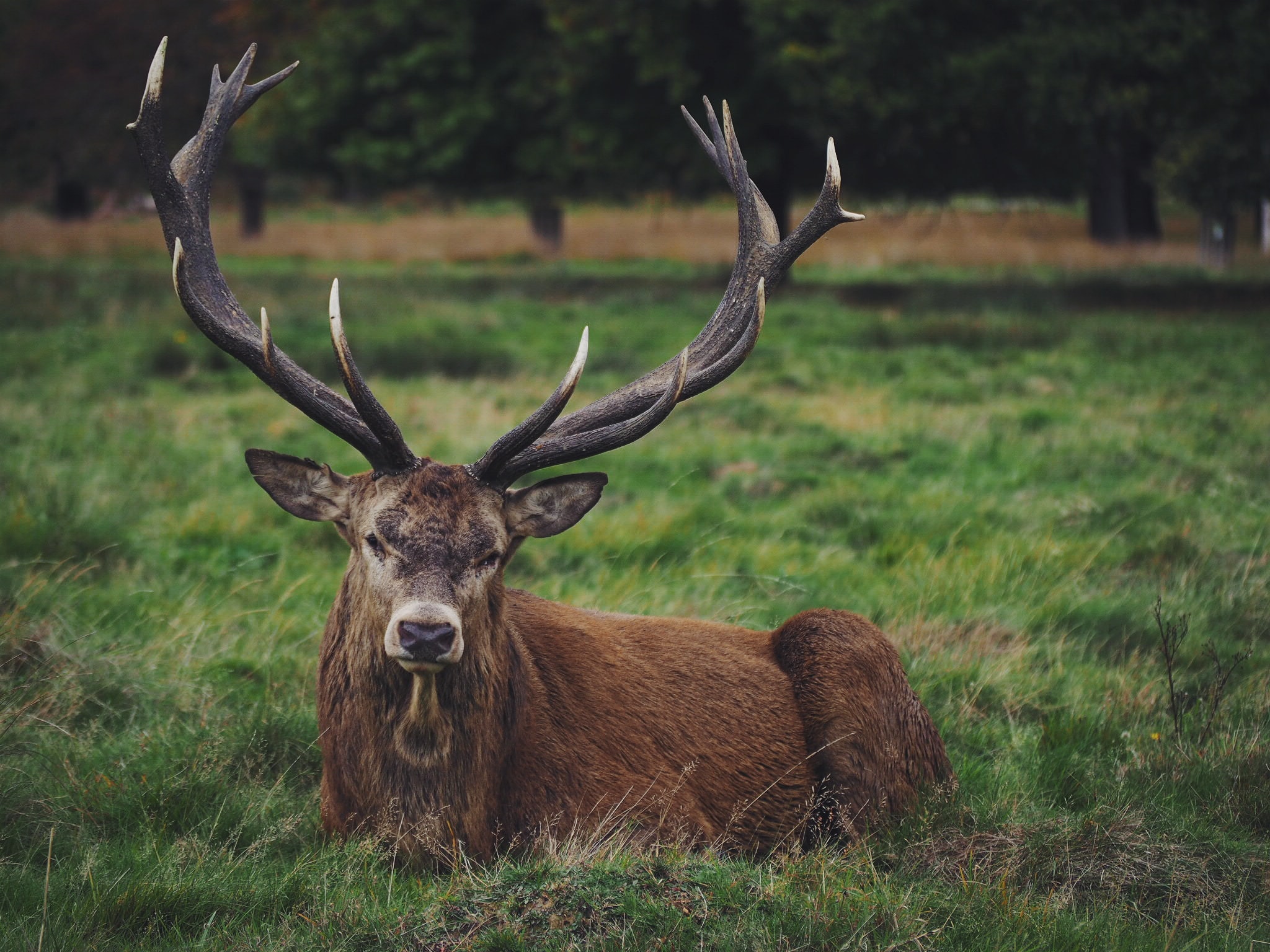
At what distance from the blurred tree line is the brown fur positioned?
12128mm

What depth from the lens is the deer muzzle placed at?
343 centimetres

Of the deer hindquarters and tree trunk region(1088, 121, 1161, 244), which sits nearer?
the deer hindquarters

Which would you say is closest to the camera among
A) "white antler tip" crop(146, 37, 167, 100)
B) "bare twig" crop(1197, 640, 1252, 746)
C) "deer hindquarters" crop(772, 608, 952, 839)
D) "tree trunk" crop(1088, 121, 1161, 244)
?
"white antler tip" crop(146, 37, 167, 100)

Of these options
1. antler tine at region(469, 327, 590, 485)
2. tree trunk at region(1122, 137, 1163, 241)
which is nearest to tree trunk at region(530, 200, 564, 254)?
tree trunk at region(1122, 137, 1163, 241)

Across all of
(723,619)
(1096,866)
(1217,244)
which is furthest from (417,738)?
(1217,244)

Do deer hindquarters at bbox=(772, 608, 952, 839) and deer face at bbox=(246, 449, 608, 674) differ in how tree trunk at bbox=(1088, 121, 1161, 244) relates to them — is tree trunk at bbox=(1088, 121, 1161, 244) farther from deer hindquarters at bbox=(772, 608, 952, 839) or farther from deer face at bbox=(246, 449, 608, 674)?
deer face at bbox=(246, 449, 608, 674)

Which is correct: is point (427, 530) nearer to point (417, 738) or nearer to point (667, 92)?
point (417, 738)

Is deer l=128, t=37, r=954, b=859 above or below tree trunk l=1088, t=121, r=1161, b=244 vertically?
below

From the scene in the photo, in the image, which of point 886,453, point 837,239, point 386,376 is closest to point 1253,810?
point 886,453

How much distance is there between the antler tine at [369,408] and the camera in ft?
12.0

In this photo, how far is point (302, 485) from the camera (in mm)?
4066

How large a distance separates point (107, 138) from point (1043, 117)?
469 inches

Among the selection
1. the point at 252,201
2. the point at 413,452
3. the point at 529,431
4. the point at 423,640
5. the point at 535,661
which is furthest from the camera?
the point at 252,201

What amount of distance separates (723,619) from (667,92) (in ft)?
51.2
